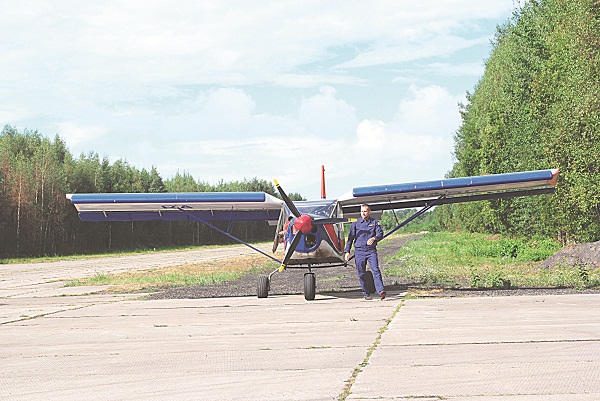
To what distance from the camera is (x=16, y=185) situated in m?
54.1

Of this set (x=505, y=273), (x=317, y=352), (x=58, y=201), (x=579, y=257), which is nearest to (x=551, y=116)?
(x=579, y=257)

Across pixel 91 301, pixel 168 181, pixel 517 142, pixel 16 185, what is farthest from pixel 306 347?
pixel 168 181

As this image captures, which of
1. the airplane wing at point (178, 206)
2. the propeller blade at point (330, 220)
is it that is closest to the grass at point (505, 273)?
the propeller blade at point (330, 220)

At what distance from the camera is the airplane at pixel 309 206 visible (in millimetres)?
12898

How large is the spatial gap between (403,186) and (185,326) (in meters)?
6.56

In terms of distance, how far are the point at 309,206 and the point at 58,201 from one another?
1938 inches

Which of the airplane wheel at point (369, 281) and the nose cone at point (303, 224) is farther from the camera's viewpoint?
the airplane wheel at point (369, 281)

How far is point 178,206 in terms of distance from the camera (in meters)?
15.5

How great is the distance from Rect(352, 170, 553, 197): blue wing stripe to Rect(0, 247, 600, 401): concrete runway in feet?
10.5

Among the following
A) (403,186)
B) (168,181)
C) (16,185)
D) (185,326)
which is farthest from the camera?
(168,181)

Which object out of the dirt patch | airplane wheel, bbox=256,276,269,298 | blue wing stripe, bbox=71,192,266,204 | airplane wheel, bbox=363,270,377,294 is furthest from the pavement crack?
the dirt patch

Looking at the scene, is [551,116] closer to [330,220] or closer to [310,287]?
[330,220]

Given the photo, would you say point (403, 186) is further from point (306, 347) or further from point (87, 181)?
point (87, 181)

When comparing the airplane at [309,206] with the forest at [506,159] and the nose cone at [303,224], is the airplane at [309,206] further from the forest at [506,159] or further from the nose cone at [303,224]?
the forest at [506,159]
